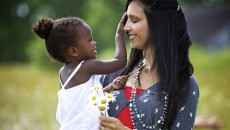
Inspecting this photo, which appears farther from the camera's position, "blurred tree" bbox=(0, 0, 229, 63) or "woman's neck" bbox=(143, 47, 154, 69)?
"blurred tree" bbox=(0, 0, 229, 63)

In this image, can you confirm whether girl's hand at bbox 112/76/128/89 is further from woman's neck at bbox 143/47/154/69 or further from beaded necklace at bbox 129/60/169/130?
woman's neck at bbox 143/47/154/69

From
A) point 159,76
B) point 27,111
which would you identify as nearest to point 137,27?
point 159,76

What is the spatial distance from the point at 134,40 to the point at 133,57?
283 millimetres

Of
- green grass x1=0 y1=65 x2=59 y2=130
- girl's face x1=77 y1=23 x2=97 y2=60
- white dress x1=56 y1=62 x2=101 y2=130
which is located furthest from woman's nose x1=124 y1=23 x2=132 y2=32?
green grass x1=0 y1=65 x2=59 y2=130

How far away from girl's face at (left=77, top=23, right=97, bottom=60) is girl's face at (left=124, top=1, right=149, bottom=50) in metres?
0.25

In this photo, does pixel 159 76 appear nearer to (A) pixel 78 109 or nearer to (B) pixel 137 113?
(B) pixel 137 113

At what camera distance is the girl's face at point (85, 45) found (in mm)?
3566

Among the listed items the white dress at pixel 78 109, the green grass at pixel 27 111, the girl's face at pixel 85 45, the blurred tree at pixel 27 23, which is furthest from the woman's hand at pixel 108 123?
the blurred tree at pixel 27 23

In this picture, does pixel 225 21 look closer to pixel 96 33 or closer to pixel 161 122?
pixel 96 33

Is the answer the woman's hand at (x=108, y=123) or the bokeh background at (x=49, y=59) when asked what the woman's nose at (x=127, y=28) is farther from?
the bokeh background at (x=49, y=59)

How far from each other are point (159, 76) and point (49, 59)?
25964 mm

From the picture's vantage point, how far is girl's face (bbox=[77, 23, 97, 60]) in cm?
357

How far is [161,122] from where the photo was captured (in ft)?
11.1

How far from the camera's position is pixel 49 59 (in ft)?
95.8
